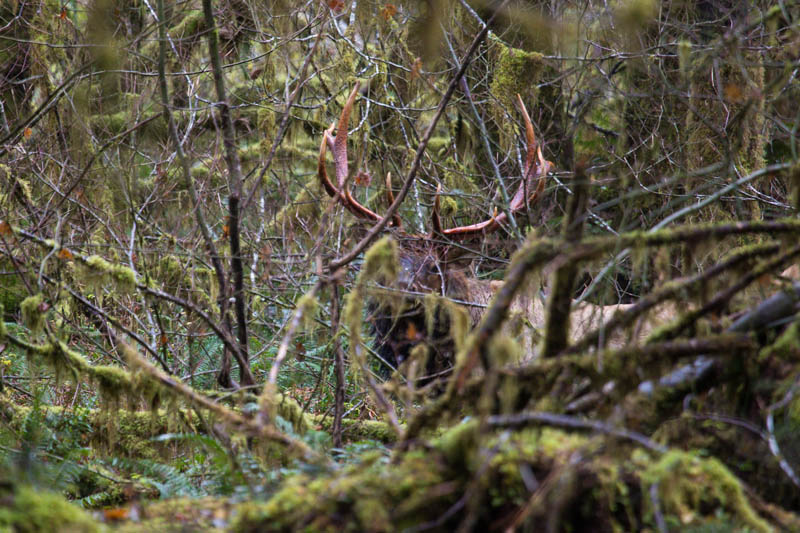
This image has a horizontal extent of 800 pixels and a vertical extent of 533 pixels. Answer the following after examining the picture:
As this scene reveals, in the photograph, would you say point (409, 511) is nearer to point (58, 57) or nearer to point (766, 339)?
point (766, 339)

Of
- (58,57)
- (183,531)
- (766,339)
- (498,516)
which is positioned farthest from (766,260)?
(58,57)

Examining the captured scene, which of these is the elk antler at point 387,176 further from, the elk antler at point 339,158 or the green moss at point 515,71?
the green moss at point 515,71

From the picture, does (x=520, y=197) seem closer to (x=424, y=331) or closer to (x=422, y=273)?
(x=422, y=273)

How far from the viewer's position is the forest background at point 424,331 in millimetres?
1731

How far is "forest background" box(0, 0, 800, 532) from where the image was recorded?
173cm

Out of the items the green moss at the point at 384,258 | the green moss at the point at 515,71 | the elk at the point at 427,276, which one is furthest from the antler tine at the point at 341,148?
the green moss at the point at 384,258

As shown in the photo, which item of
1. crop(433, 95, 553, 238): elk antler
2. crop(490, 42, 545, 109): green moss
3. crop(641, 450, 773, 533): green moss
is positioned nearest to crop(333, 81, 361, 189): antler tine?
crop(433, 95, 553, 238): elk antler

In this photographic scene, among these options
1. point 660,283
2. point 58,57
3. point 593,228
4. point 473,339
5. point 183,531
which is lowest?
point 183,531

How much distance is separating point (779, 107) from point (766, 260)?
5.16m

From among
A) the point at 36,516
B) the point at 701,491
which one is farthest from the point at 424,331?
the point at 36,516

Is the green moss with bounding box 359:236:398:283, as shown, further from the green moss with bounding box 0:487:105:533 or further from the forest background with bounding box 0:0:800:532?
the green moss with bounding box 0:487:105:533

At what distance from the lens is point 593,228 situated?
7711 millimetres

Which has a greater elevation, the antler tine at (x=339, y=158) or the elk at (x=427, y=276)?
the antler tine at (x=339, y=158)

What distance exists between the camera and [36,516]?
59.7 inches
